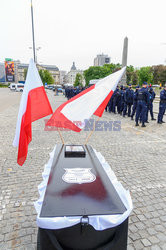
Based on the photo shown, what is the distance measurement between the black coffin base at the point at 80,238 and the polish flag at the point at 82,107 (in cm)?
174

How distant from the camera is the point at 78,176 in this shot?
2.17 m

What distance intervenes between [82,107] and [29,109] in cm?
112

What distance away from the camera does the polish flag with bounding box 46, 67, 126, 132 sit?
126 inches

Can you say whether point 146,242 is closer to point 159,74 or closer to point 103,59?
point 159,74

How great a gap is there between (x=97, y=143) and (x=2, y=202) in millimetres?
3989

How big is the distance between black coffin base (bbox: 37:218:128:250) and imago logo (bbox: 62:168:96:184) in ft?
1.77

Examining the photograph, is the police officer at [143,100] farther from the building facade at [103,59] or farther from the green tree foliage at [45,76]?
the building facade at [103,59]

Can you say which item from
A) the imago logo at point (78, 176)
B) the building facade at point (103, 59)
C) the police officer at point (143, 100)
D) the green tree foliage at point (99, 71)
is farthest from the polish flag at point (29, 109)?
the building facade at point (103, 59)

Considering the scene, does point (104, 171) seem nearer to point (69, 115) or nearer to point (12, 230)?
point (69, 115)

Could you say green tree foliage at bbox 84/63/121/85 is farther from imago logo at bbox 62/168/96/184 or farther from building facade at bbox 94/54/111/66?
building facade at bbox 94/54/111/66

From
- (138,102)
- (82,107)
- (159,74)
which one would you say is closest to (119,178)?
(82,107)

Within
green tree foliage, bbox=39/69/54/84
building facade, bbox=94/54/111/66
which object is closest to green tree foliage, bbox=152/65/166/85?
green tree foliage, bbox=39/69/54/84

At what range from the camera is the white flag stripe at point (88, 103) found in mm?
3239

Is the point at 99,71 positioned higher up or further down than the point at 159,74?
higher up
